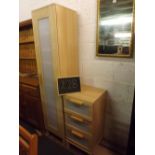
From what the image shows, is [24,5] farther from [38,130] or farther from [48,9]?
[38,130]

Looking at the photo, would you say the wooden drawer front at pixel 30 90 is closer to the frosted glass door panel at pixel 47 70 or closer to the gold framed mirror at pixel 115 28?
the frosted glass door panel at pixel 47 70

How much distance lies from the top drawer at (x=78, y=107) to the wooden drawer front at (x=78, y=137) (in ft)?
0.87

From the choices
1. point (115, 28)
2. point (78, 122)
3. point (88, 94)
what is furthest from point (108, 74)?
point (78, 122)

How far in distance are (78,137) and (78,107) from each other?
0.40 m

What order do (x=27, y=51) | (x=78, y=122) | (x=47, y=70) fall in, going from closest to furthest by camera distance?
1. (x=78, y=122)
2. (x=47, y=70)
3. (x=27, y=51)

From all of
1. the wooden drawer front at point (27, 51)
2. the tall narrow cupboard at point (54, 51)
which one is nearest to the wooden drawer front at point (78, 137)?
the tall narrow cupboard at point (54, 51)

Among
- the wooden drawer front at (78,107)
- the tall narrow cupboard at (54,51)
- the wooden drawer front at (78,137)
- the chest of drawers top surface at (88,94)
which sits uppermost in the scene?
the tall narrow cupboard at (54,51)

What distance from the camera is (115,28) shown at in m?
1.43

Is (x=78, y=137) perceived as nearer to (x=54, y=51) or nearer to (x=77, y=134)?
(x=77, y=134)

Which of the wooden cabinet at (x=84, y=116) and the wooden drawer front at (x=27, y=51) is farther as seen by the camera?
the wooden drawer front at (x=27, y=51)

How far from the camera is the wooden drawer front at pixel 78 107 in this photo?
137cm

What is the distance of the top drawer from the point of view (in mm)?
1365
